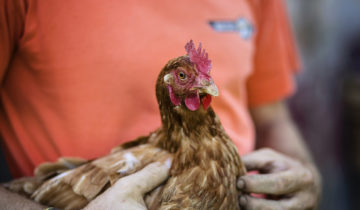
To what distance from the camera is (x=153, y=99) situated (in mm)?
745

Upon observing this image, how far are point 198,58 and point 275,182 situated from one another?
47 centimetres

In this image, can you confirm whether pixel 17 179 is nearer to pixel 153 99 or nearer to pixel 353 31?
pixel 153 99

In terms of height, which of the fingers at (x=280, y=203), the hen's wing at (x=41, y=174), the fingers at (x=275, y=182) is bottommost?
the fingers at (x=280, y=203)

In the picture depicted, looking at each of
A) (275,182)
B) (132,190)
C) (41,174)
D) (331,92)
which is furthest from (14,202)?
(331,92)

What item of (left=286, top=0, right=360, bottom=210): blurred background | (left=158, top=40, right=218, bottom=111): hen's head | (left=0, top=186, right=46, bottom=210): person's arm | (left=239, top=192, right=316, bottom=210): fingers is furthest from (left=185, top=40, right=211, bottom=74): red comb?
(left=286, top=0, right=360, bottom=210): blurred background

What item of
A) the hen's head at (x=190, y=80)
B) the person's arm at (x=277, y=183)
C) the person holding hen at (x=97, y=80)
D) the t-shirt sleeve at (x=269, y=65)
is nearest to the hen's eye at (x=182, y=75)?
the hen's head at (x=190, y=80)

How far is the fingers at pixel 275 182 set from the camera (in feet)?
2.41

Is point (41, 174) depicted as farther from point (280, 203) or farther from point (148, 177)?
point (280, 203)

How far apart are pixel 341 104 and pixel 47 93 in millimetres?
2696

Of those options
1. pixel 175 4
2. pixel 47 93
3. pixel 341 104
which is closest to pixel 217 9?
pixel 175 4

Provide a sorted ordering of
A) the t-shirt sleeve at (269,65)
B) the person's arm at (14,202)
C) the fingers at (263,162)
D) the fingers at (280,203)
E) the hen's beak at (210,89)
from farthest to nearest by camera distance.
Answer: the t-shirt sleeve at (269,65), the fingers at (263,162), the fingers at (280,203), the person's arm at (14,202), the hen's beak at (210,89)

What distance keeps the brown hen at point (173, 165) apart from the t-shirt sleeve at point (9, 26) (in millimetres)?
298

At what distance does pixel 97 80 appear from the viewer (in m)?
0.72

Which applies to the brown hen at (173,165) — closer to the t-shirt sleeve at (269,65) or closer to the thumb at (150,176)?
the thumb at (150,176)
